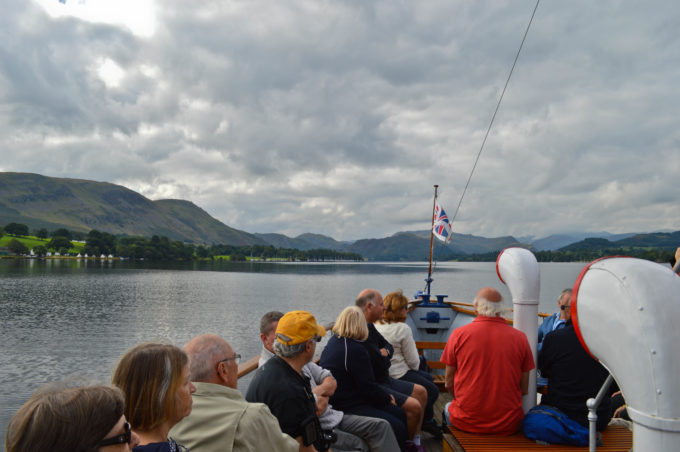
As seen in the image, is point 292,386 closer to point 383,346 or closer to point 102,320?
point 383,346

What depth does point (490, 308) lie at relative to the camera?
11.7 feet

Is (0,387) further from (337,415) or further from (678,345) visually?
(678,345)

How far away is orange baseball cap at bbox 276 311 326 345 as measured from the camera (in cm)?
291

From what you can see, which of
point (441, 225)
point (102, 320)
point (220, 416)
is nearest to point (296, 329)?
point (220, 416)

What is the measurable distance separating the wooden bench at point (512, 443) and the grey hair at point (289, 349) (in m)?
1.41

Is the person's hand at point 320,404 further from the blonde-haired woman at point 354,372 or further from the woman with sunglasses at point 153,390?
the woman with sunglasses at point 153,390

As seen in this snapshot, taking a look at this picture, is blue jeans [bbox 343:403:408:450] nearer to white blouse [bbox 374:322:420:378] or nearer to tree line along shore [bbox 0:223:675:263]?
white blouse [bbox 374:322:420:378]

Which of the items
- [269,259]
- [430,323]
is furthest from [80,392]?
[269,259]

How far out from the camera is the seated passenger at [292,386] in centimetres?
275

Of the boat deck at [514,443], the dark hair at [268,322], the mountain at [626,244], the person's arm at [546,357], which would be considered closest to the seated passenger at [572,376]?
the person's arm at [546,357]

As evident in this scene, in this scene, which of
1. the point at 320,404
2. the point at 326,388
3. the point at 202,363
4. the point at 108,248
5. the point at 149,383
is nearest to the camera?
the point at 149,383

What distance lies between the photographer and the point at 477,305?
364 centimetres

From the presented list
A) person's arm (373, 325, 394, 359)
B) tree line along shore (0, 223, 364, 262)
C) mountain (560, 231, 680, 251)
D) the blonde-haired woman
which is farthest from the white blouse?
mountain (560, 231, 680, 251)

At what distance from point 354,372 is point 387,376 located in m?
0.79
